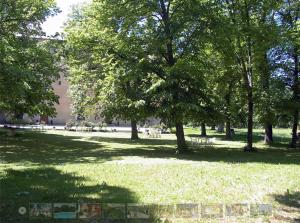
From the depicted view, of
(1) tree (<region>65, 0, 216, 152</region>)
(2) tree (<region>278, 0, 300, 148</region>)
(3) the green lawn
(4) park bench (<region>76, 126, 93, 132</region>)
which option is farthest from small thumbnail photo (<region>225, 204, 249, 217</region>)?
(4) park bench (<region>76, 126, 93, 132</region>)

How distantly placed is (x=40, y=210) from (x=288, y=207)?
4.74 metres

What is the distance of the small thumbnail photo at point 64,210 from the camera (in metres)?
7.31

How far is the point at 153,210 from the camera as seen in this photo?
7.89m

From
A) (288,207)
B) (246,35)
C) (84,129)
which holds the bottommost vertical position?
(288,207)

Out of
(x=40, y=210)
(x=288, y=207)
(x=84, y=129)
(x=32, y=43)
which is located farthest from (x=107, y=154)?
(x=84, y=129)

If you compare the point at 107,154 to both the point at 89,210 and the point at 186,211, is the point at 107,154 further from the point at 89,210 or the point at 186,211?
the point at 186,211

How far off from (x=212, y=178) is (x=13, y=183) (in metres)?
5.11

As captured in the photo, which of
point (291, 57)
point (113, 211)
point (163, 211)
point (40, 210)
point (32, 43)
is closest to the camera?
point (40, 210)

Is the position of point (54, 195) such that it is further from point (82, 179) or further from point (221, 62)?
point (221, 62)

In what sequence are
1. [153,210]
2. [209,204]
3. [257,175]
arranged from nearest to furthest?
[153,210]
[209,204]
[257,175]

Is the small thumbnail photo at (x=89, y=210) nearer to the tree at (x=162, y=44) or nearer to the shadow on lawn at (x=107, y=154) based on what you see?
the shadow on lawn at (x=107, y=154)

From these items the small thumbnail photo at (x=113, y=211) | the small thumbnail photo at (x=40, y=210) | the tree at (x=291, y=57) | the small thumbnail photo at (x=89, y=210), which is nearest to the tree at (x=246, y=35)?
the tree at (x=291, y=57)

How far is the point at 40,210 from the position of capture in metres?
7.64

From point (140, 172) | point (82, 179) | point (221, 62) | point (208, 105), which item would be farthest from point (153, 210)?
point (221, 62)
